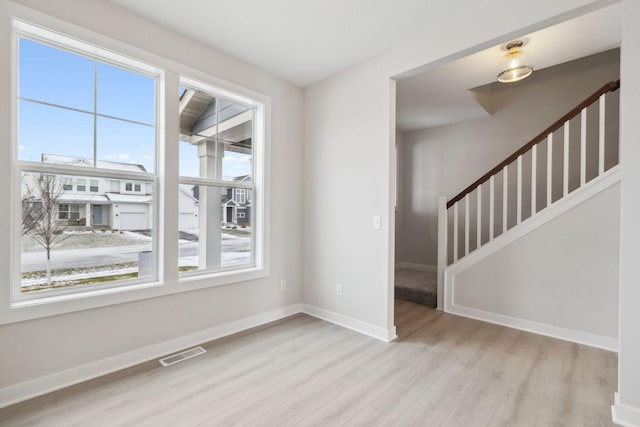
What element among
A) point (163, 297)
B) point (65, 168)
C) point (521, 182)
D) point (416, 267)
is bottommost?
point (416, 267)

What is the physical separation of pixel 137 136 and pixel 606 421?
378 centimetres

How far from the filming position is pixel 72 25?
207 cm

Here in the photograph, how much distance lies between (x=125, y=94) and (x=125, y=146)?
1.41 feet

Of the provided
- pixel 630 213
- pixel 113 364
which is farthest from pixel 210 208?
pixel 630 213

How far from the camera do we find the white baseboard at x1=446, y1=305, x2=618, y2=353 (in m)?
2.63

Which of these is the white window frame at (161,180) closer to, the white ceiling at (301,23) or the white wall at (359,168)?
the white ceiling at (301,23)

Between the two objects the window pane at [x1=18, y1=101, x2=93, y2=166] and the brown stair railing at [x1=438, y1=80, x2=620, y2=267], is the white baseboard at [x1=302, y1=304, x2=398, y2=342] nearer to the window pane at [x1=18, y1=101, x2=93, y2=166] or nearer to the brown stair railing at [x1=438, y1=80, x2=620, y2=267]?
the brown stair railing at [x1=438, y1=80, x2=620, y2=267]

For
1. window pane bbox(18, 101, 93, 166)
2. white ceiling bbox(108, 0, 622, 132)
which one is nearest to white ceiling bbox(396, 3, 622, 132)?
white ceiling bbox(108, 0, 622, 132)

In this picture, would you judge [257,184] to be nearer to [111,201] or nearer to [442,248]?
[111,201]

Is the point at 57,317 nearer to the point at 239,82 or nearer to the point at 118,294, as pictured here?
the point at 118,294

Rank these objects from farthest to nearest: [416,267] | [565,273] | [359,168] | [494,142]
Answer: [416,267]
[494,142]
[359,168]
[565,273]

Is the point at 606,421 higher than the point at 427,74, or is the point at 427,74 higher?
the point at 427,74

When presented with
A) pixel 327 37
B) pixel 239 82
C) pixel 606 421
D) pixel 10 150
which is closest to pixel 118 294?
pixel 10 150

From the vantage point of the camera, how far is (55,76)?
2.12 meters
